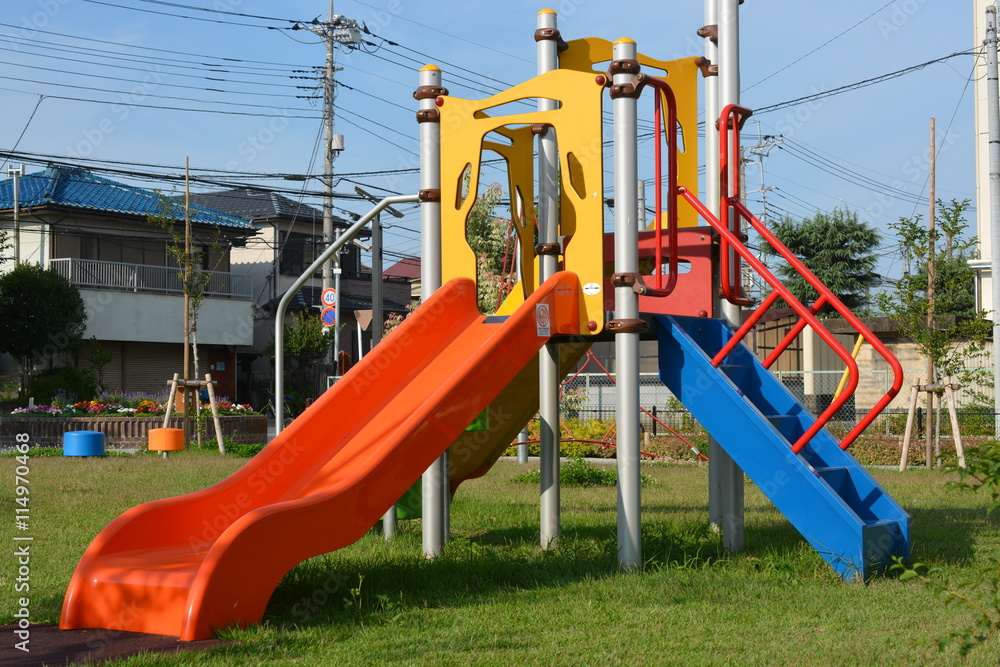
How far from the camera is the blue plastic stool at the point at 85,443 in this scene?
1925 centimetres

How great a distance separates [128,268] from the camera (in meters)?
36.4

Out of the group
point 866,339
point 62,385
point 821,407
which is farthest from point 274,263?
point 866,339

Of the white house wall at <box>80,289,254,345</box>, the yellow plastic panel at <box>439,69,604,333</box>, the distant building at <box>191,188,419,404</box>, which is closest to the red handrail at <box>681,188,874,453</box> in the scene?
the yellow plastic panel at <box>439,69,604,333</box>

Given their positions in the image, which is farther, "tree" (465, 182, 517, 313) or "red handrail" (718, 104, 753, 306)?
"tree" (465, 182, 517, 313)

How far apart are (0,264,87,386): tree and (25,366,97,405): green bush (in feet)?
2.10

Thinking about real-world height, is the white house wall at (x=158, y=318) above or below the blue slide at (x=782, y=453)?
above

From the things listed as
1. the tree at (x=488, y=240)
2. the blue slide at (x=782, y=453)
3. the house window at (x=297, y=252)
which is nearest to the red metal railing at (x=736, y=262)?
the blue slide at (x=782, y=453)

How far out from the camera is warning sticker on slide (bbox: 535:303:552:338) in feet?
23.2

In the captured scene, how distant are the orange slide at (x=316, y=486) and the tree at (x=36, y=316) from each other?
26.8 m

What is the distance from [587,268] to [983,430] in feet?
49.2

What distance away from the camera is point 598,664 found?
4.72 m

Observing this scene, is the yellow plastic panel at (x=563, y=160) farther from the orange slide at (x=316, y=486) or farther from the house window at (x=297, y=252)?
the house window at (x=297, y=252)

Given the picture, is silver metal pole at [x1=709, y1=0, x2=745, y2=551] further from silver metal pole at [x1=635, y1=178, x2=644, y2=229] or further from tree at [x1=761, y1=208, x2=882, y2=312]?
tree at [x1=761, y1=208, x2=882, y2=312]

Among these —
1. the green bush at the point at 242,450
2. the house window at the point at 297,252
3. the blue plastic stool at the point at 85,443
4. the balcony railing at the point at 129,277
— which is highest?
the house window at the point at 297,252
